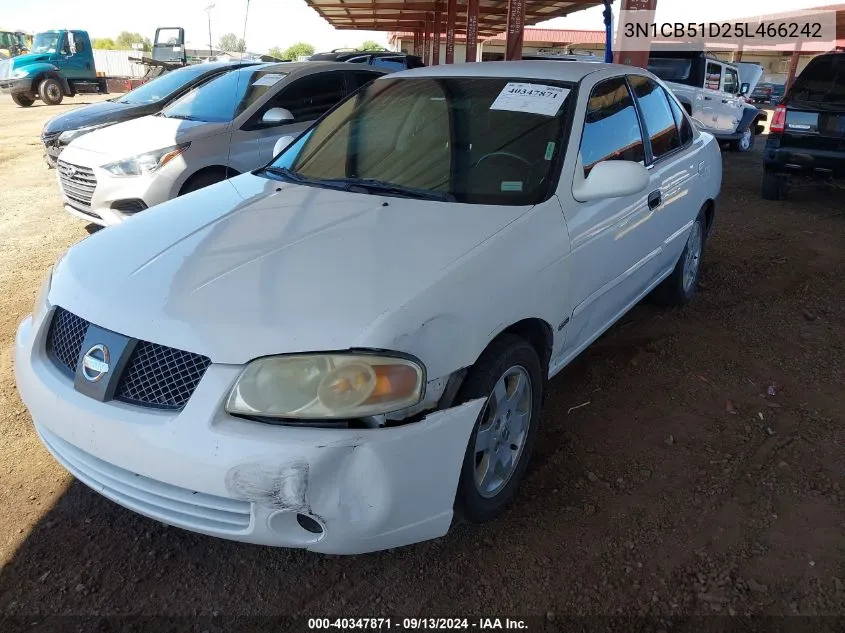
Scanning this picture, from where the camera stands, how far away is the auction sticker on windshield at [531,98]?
9.59 feet

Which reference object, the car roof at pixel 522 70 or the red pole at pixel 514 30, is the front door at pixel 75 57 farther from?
the car roof at pixel 522 70

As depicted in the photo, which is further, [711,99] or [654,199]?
[711,99]

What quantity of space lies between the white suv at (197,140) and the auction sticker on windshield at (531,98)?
2.20 m

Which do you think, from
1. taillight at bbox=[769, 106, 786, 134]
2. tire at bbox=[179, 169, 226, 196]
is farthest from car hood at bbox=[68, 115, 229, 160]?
taillight at bbox=[769, 106, 786, 134]

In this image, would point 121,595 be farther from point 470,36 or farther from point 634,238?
point 470,36

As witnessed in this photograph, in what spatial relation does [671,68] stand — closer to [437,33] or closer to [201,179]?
[201,179]

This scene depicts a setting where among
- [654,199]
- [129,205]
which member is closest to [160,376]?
[654,199]

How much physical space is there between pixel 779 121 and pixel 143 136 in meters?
7.02

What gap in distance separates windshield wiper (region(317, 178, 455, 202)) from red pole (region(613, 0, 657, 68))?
5378mm

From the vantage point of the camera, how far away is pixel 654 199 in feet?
11.2

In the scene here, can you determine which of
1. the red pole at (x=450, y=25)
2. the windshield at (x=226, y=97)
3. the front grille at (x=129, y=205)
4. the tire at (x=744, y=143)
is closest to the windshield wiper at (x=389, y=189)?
the front grille at (x=129, y=205)

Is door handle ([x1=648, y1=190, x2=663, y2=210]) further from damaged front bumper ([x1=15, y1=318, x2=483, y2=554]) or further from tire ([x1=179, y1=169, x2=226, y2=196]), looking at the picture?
tire ([x1=179, y1=169, x2=226, y2=196])

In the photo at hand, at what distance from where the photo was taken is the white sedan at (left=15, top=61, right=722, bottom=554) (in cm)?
182

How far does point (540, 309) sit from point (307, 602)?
1.32 metres
